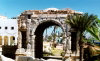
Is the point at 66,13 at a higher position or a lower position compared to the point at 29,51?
higher

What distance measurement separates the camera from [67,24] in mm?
25875

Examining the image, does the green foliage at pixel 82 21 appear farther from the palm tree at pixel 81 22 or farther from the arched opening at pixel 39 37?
the arched opening at pixel 39 37

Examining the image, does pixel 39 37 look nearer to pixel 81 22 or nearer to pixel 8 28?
pixel 81 22

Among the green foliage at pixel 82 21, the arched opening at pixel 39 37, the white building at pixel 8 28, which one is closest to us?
the green foliage at pixel 82 21

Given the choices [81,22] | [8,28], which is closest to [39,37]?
[81,22]

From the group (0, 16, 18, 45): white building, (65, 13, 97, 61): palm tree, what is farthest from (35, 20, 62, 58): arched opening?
(0, 16, 18, 45): white building

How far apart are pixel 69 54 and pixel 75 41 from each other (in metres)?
1.85

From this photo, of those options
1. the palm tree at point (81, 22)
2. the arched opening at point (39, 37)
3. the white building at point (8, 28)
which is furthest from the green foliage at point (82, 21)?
the white building at point (8, 28)

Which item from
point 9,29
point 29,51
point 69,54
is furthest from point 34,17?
point 9,29

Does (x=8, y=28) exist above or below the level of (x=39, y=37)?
Answer: above

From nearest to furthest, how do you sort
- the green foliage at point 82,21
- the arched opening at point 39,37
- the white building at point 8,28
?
the green foliage at point 82,21
the arched opening at point 39,37
the white building at point 8,28

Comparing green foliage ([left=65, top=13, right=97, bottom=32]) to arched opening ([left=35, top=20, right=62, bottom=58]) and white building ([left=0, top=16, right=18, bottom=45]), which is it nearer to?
arched opening ([left=35, top=20, right=62, bottom=58])

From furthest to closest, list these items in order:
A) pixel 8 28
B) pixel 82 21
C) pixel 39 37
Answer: pixel 8 28 < pixel 39 37 < pixel 82 21

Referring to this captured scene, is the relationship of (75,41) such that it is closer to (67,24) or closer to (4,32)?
(67,24)
